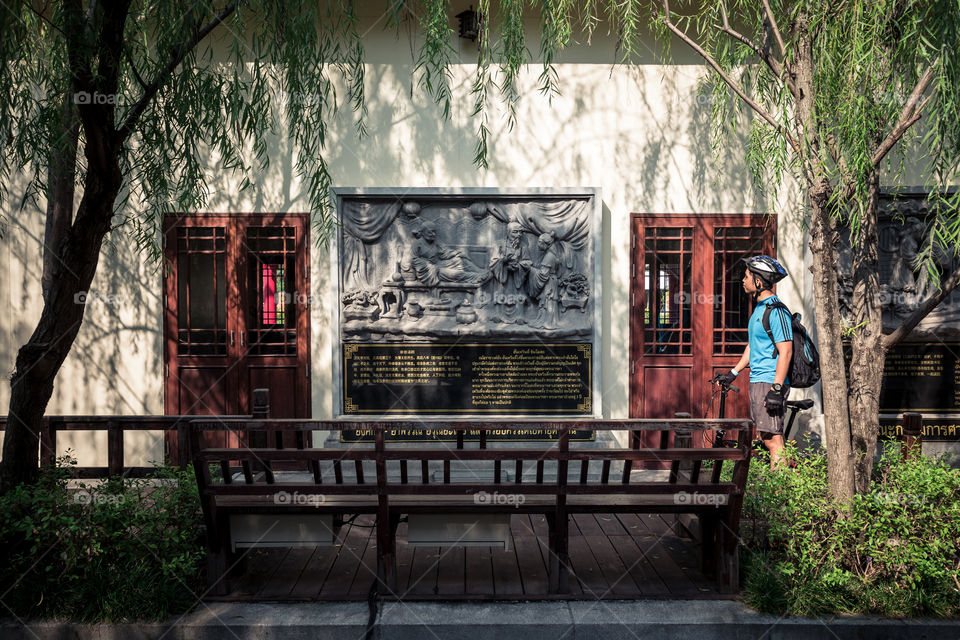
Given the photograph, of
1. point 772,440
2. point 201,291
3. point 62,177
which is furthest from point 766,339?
point 201,291

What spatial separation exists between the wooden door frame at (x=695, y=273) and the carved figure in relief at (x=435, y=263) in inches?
68.4

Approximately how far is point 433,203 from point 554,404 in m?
2.52

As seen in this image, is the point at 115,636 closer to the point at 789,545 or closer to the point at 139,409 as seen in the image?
the point at 789,545

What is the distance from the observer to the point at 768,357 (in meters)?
6.05

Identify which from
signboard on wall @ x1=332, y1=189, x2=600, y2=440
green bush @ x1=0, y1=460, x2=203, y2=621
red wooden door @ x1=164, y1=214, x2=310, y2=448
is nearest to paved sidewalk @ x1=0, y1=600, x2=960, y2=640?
green bush @ x1=0, y1=460, x2=203, y2=621

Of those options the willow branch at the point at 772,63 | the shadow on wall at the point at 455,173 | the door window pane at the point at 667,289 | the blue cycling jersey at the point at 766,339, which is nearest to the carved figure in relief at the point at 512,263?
the shadow on wall at the point at 455,173

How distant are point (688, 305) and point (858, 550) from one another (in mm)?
3921

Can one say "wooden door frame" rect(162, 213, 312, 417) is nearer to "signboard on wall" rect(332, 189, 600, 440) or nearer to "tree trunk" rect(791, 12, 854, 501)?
"signboard on wall" rect(332, 189, 600, 440)

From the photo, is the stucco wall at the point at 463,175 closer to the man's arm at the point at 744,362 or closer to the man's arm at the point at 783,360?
the man's arm at the point at 744,362

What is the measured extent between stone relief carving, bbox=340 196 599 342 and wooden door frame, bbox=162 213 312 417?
0.48 metres

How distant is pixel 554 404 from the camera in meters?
7.43

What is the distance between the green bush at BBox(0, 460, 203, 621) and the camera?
380cm

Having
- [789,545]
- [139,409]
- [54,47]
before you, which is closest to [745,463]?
[789,545]

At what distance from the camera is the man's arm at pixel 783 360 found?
5.85 m
